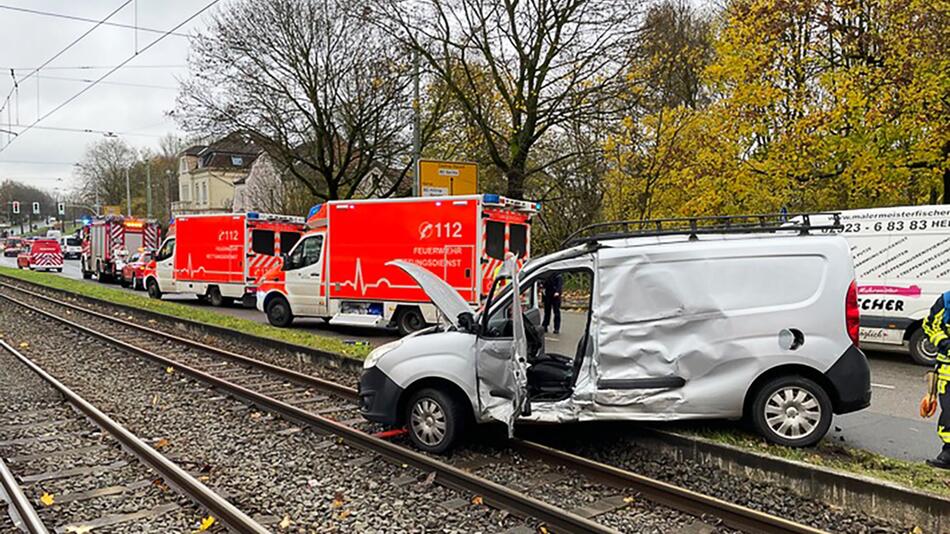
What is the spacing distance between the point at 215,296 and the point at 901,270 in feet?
62.6

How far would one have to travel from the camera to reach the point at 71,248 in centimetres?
7569

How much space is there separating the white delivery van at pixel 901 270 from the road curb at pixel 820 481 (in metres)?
6.93

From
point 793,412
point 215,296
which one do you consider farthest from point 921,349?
point 215,296

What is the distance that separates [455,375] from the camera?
22.3 feet

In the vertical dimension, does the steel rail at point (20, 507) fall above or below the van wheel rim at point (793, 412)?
below

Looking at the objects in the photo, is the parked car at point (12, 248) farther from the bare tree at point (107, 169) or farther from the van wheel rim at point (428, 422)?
the van wheel rim at point (428, 422)

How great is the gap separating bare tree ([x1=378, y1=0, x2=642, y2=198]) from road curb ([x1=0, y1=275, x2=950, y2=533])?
16.1 meters

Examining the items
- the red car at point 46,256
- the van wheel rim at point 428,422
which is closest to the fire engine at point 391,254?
the van wheel rim at point 428,422

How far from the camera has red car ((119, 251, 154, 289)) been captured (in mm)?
31078

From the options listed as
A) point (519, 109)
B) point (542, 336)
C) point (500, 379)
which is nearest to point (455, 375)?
point (500, 379)

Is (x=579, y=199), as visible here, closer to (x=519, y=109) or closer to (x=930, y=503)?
(x=519, y=109)

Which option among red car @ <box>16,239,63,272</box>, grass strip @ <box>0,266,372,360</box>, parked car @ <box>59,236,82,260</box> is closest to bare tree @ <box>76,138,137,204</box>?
parked car @ <box>59,236,82,260</box>

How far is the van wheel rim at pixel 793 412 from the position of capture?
6359mm

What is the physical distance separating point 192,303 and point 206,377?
14.7 meters
